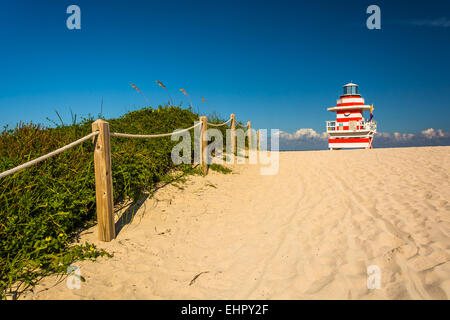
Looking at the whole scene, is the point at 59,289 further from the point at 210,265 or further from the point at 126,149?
the point at 126,149

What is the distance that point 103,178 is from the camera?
3482 millimetres

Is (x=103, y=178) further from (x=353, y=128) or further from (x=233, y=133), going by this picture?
(x=353, y=128)

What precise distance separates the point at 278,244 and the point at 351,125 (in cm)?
2333

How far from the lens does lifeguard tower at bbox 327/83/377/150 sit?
23881 mm

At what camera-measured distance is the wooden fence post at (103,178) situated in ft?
11.4

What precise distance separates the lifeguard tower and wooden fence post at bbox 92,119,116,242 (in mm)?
23322

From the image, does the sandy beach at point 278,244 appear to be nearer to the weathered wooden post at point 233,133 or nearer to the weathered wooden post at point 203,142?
the weathered wooden post at point 203,142

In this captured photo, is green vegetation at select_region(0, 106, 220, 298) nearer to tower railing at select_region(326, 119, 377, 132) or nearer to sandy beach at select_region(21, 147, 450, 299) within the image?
sandy beach at select_region(21, 147, 450, 299)

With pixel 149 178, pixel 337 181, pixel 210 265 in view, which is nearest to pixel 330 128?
pixel 337 181

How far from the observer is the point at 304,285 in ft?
9.00

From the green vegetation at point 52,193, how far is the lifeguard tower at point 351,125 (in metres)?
21.1

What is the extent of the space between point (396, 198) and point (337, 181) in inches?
70.7

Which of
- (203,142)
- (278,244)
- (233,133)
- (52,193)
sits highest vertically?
(233,133)

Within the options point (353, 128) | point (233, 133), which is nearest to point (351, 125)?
point (353, 128)
